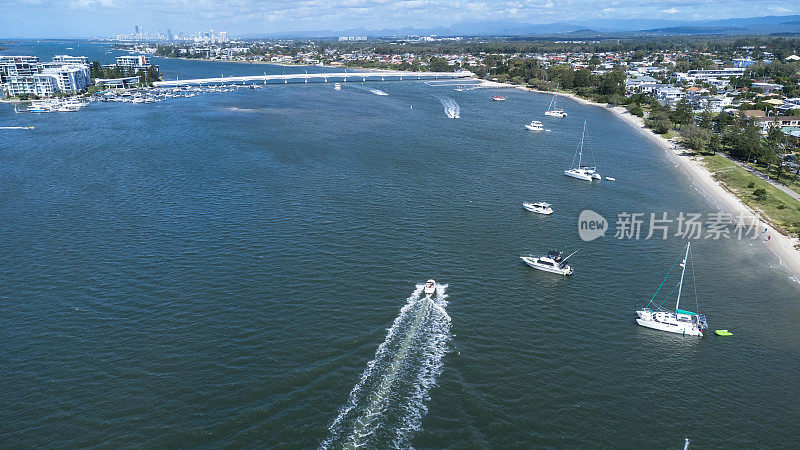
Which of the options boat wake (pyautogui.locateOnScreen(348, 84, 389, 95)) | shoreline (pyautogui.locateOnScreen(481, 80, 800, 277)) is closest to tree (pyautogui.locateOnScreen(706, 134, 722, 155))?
shoreline (pyautogui.locateOnScreen(481, 80, 800, 277))

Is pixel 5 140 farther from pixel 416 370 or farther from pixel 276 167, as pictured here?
pixel 416 370

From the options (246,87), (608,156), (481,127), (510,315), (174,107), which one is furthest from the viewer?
(246,87)

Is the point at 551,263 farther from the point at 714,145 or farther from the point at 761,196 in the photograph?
the point at 714,145

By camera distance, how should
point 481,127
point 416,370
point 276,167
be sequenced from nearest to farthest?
point 416,370
point 276,167
point 481,127

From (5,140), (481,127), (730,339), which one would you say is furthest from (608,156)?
(5,140)

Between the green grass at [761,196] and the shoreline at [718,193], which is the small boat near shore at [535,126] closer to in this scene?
the shoreline at [718,193]

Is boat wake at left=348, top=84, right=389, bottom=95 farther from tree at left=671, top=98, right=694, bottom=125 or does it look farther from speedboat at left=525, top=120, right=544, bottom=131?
tree at left=671, top=98, right=694, bottom=125
